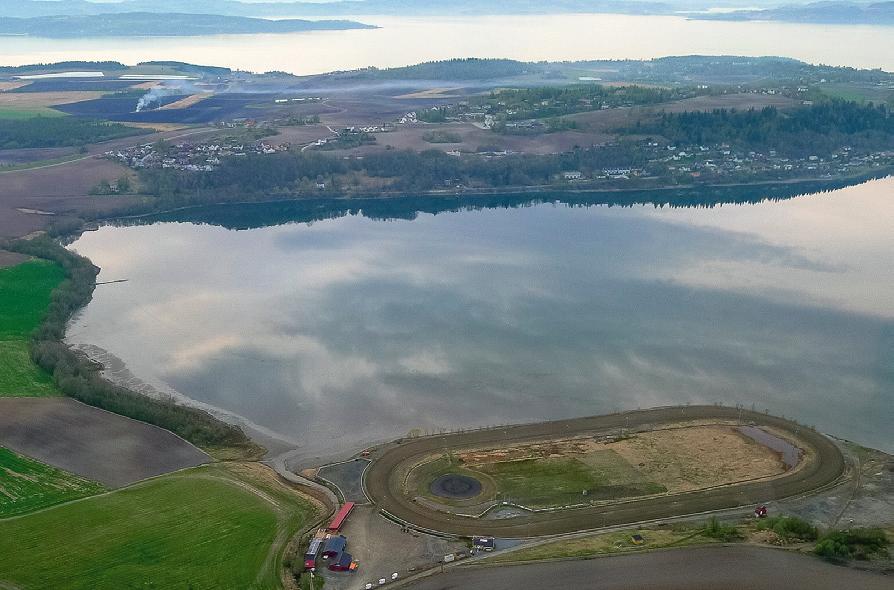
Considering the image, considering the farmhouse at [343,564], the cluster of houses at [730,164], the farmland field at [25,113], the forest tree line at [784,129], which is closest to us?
the farmhouse at [343,564]

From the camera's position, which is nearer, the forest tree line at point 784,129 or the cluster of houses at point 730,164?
the cluster of houses at point 730,164

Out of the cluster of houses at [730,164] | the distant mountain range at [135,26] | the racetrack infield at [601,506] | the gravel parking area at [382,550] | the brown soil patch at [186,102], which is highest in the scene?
the distant mountain range at [135,26]

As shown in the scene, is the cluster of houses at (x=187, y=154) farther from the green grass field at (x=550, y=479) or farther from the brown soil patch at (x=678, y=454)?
the green grass field at (x=550, y=479)

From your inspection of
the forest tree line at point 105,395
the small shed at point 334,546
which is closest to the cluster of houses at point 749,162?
the forest tree line at point 105,395

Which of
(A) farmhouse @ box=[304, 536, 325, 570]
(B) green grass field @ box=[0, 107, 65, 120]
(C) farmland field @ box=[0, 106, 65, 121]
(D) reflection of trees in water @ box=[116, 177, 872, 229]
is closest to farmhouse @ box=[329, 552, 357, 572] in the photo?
(A) farmhouse @ box=[304, 536, 325, 570]

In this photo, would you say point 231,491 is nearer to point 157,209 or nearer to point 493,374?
point 493,374

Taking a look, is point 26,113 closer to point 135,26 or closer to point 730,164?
point 730,164

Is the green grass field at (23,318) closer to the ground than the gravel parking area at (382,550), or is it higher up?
higher up
